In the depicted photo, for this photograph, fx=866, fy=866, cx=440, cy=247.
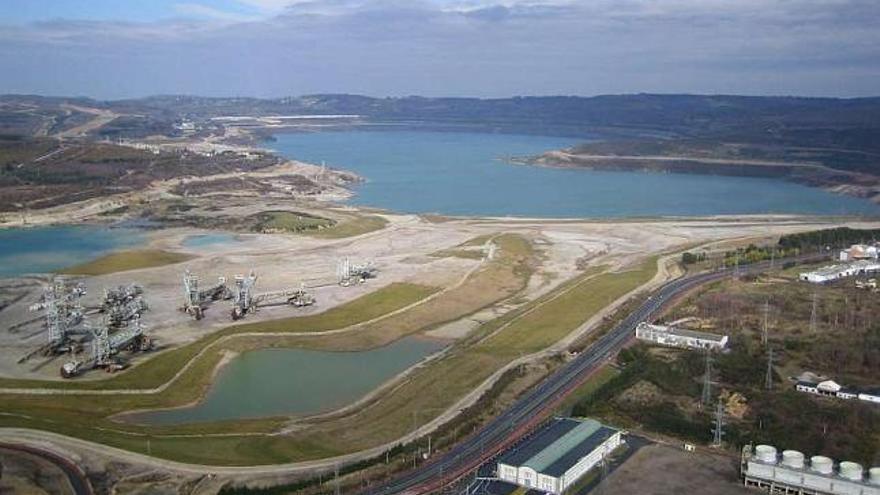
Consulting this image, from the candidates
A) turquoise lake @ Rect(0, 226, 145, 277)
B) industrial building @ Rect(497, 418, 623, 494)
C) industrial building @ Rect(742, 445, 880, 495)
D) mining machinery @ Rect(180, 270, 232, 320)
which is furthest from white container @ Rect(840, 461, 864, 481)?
turquoise lake @ Rect(0, 226, 145, 277)

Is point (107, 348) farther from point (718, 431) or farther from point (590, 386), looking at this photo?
point (718, 431)

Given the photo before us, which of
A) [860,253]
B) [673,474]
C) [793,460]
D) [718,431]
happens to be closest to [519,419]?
[673,474]

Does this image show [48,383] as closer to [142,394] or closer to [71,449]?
[142,394]

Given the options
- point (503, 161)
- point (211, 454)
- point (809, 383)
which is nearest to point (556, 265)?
point (809, 383)

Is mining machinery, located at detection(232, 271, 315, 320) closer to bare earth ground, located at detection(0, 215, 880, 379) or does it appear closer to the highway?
bare earth ground, located at detection(0, 215, 880, 379)

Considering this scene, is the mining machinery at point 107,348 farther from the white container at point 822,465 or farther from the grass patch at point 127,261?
the white container at point 822,465

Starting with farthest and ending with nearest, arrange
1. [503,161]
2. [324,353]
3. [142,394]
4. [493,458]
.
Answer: [503,161]
[324,353]
[142,394]
[493,458]

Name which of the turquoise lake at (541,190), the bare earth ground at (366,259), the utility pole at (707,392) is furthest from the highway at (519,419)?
the turquoise lake at (541,190)
